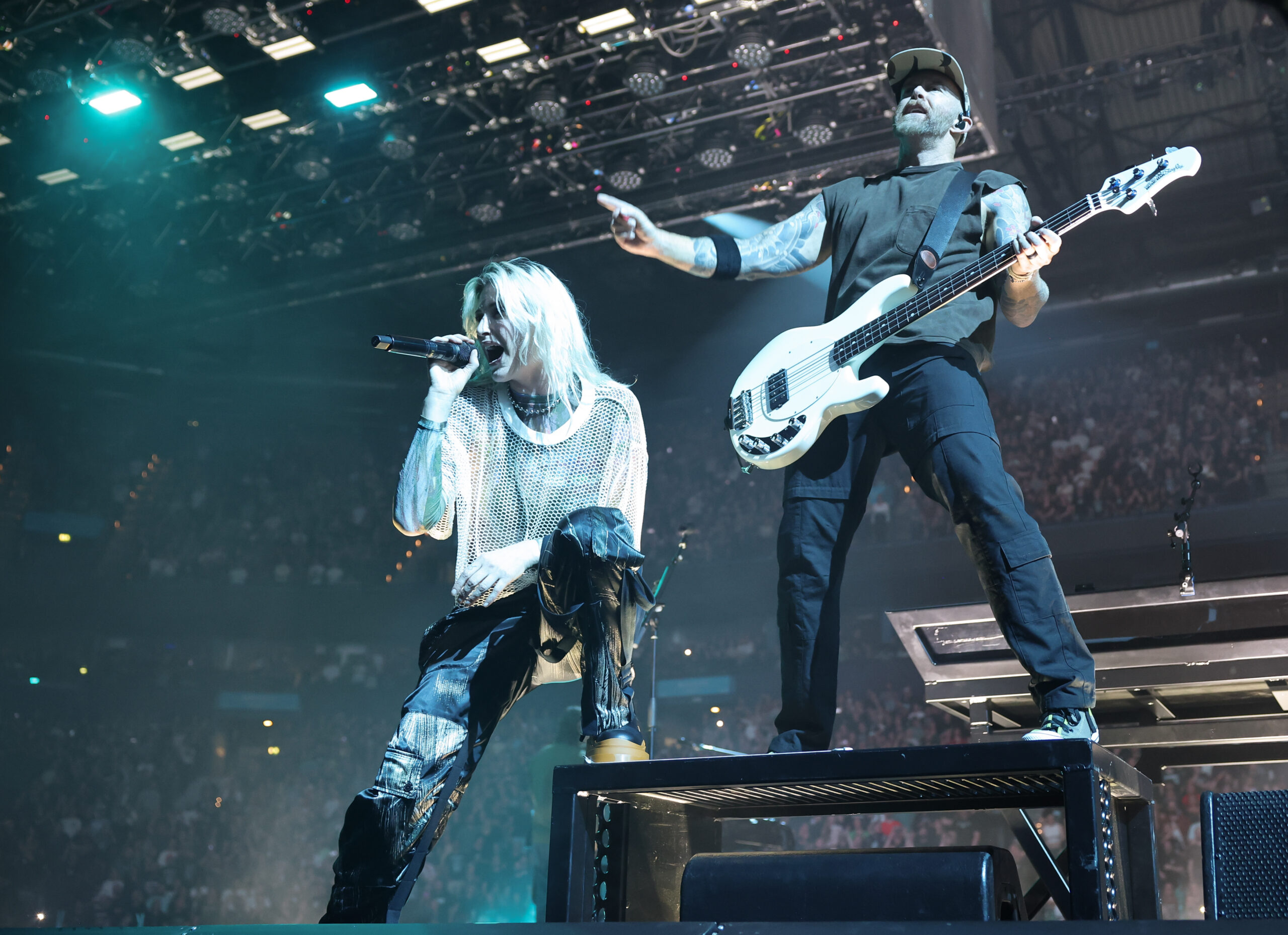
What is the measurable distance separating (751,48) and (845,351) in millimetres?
5788

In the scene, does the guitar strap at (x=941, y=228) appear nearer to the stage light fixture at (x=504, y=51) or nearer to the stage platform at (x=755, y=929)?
the stage platform at (x=755, y=929)

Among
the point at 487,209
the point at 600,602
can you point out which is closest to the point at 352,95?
the point at 487,209

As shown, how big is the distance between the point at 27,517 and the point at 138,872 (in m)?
4.46

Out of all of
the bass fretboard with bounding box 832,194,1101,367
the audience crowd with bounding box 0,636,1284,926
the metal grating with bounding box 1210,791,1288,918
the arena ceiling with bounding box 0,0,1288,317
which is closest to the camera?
the metal grating with bounding box 1210,791,1288,918

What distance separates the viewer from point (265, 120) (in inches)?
343

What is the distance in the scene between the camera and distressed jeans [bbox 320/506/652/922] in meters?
2.35

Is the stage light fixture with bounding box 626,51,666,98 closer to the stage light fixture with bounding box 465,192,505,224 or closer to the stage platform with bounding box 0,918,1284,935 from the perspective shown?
the stage light fixture with bounding box 465,192,505,224

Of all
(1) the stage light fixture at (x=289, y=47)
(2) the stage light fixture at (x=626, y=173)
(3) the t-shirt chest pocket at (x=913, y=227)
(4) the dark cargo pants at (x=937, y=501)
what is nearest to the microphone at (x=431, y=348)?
(4) the dark cargo pants at (x=937, y=501)

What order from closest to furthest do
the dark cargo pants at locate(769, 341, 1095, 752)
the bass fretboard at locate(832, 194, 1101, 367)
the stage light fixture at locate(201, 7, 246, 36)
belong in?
the dark cargo pants at locate(769, 341, 1095, 752) → the bass fretboard at locate(832, 194, 1101, 367) → the stage light fixture at locate(201, 7, 246, 36)

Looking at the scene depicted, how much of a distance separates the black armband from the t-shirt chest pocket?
394 mm

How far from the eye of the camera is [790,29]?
779 centimetres

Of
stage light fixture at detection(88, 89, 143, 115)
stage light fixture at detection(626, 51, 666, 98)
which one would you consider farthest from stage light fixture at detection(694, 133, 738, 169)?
stage light fixture at detection(88, 89, 143, 115)

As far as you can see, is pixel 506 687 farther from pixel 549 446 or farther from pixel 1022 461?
pixel 1022 461

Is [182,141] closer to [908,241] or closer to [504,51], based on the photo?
[504,51]
